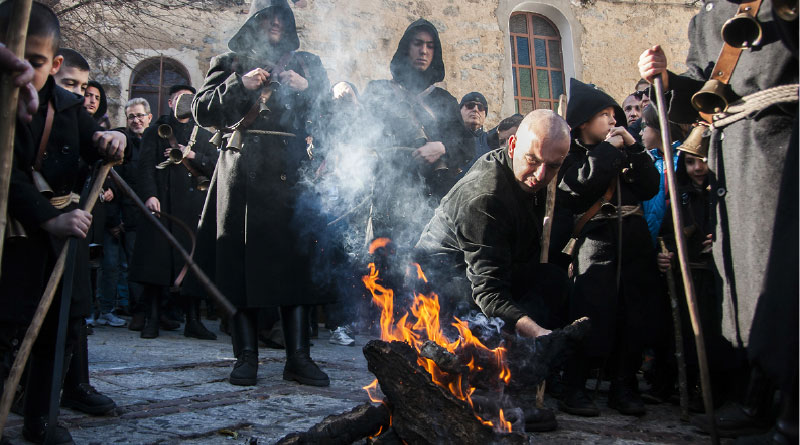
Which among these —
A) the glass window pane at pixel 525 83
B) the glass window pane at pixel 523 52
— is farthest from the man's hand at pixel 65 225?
the glass window pane at pixel 523 52

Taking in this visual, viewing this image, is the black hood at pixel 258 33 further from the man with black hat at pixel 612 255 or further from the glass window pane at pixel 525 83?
the glass window pane at pixel 525 83

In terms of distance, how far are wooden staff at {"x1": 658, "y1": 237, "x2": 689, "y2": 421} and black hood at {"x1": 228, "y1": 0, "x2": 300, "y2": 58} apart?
2869 millimetres

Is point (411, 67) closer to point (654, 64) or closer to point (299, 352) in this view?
point (299, 352)

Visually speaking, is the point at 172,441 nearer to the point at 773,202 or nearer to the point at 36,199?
the point at 36,199

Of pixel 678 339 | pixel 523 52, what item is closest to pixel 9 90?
pixel 678 339

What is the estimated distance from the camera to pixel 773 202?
2.26 m

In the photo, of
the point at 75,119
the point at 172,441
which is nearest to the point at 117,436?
the point at 172,441

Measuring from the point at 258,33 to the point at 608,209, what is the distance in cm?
264

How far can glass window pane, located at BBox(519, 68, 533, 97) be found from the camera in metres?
14.0

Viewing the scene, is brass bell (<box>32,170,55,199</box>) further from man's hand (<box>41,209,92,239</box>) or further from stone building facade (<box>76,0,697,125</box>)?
stone building facade (<box>76,0,697,125</box>)

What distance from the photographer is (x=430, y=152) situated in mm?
5535

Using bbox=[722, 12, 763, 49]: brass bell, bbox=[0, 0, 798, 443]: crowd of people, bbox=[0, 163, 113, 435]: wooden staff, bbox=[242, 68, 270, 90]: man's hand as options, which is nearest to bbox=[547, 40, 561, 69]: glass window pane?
bbox=[0, 0, 798, 443]: crowd of people

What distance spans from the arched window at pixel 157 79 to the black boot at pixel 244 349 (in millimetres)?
8727

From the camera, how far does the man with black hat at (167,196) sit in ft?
20.2
